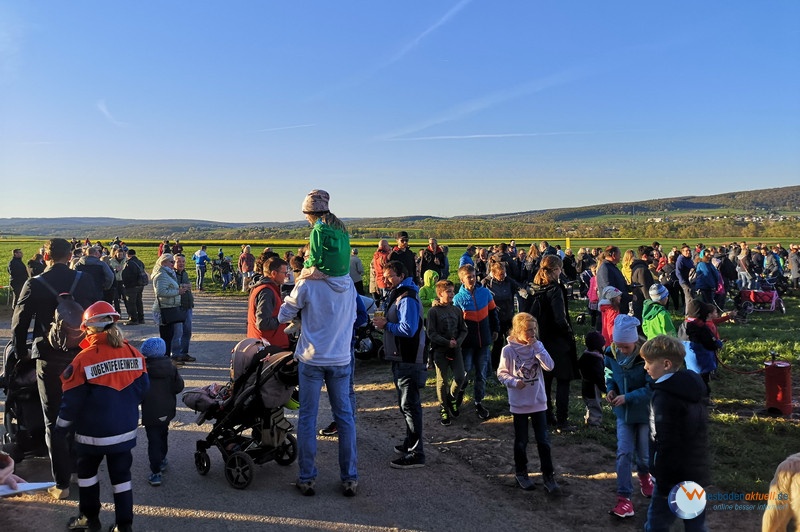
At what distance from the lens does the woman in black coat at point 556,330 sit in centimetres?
621

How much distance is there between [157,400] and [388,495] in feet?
7.41

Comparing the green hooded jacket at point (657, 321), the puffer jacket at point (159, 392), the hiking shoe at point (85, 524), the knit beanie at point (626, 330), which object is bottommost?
the hiking shoe at point (85, 524)

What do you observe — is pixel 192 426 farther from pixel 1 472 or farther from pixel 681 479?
pixel 681 479

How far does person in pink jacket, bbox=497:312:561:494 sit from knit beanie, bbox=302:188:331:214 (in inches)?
84.2

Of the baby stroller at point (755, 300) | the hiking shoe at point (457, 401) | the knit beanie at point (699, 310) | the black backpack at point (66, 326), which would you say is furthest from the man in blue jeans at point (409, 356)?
the baby stroller at point (755, 300)

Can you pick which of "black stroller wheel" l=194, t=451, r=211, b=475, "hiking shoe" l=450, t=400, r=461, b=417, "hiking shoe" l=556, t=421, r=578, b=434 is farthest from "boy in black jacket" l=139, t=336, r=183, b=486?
"hiking shoe" l=556, t=421, r=578, b=434

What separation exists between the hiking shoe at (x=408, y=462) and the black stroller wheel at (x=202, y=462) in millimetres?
1760

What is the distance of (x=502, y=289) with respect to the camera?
8945 millimetres

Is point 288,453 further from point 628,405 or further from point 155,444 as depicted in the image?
point 628,405

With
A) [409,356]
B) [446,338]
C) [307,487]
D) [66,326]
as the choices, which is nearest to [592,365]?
[446,338]

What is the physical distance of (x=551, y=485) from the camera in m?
4.75

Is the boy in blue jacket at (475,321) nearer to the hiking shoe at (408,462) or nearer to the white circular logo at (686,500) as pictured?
the hiking shoe at (408,462)

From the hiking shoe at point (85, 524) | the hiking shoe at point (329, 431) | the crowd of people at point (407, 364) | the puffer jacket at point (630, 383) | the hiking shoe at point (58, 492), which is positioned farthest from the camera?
the hiking shoe at point (329, 431)

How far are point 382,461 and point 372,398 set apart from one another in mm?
2282
